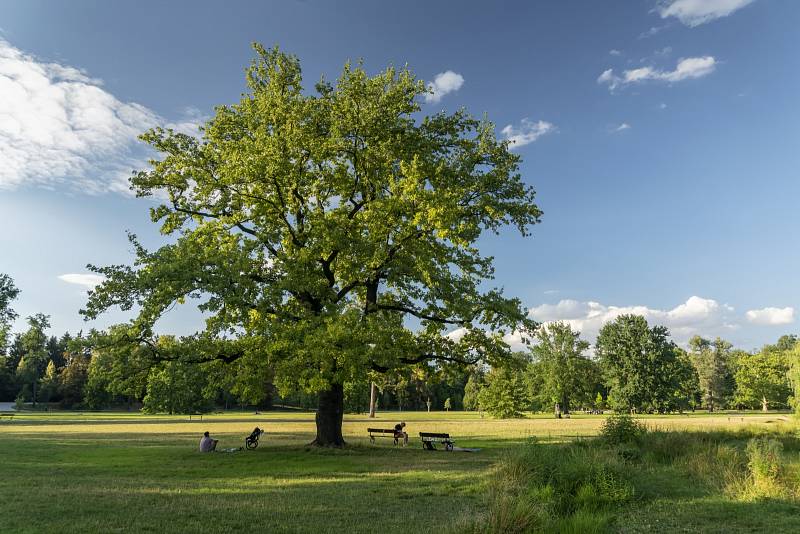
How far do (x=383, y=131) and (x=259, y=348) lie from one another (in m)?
A: 11.0

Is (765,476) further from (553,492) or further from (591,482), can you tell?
(553,492)

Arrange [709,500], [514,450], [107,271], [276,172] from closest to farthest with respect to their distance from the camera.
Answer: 1. [709,500]
2. [514,450]
3. [107,271]
4. [276,172]

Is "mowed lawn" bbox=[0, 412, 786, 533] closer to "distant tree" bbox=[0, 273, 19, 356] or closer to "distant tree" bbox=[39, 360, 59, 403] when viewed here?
"distant tree" bbox=[0, 273, 19, 356]

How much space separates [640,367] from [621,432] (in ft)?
223

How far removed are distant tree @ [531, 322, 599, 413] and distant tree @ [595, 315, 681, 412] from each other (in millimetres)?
4309

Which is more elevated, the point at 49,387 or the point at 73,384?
the point at 73,384

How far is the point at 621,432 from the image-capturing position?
20.9 metres

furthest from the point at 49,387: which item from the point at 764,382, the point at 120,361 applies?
the point at 764,382

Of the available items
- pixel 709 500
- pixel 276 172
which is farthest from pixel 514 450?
pixel 276 172

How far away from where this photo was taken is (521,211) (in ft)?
83.8

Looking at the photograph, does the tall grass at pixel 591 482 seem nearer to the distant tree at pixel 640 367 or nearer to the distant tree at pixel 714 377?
the distant tree at pixel 640 367

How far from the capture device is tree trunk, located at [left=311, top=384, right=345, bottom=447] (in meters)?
24.5

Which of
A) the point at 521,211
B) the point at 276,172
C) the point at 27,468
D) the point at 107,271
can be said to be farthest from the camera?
the point at 521,211

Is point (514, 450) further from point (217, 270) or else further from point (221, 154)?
point (221, 154)
